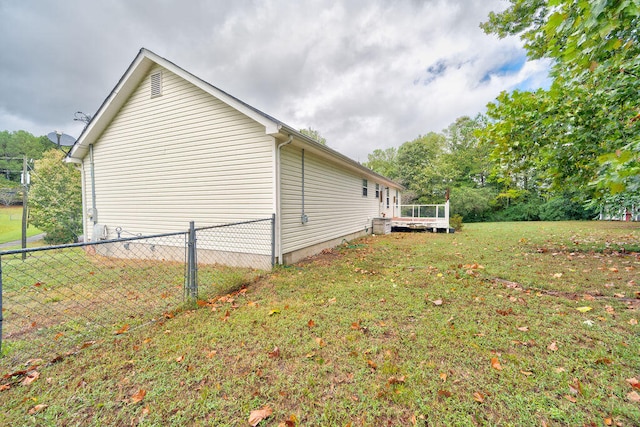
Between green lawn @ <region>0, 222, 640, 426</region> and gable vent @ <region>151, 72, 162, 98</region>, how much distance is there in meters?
6.16

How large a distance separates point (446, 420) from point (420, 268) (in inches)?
158

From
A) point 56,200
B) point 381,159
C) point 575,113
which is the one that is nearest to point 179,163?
point 575,113

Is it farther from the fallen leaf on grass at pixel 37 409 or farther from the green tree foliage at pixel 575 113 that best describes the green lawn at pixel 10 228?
the green tree foliage at pixel 575 113

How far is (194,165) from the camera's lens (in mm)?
6406

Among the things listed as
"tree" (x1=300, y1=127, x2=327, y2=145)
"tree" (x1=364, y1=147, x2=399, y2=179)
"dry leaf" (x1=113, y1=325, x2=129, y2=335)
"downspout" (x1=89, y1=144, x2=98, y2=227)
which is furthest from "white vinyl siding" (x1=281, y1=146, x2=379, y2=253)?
"tree" (x1=364, y1=147, x2=399, y2=179)

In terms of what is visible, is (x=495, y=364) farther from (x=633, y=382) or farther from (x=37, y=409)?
(x=37, y=409)

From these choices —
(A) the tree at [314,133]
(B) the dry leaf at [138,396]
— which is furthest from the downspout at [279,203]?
(A) the tree at [314,133]

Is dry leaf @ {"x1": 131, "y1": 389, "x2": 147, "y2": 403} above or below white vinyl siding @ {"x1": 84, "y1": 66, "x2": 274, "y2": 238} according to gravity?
below

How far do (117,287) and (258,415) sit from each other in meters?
4.55

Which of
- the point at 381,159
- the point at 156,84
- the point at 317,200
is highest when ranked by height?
the point at 381,159

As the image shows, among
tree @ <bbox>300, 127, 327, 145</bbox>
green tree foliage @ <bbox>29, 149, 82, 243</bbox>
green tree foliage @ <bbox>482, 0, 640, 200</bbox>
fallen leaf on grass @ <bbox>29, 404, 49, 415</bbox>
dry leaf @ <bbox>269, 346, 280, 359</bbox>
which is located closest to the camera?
fallen leaf on grass @ <bbox>29, 404, 49, 415</bbox>

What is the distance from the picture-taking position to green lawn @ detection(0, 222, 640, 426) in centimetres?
169

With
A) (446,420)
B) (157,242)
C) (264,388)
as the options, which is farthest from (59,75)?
(446,420)

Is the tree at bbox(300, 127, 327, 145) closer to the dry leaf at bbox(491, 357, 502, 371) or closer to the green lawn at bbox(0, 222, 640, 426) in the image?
the green lawn at bbox(0, 222, 640, 426)
